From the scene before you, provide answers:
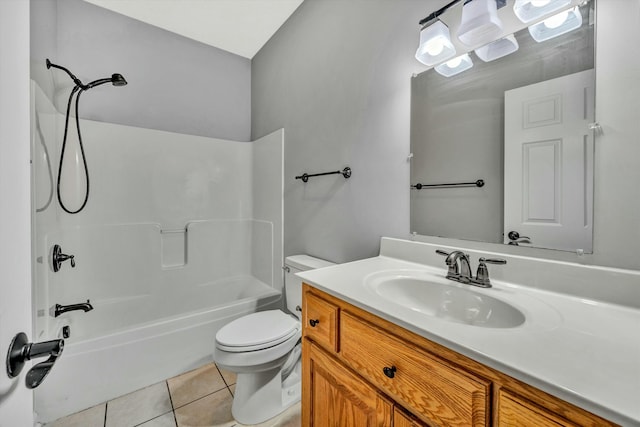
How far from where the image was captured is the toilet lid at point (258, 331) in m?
1.31

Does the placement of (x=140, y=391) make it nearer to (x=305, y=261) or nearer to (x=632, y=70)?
(x=305, y=261)

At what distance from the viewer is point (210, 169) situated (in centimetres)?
245

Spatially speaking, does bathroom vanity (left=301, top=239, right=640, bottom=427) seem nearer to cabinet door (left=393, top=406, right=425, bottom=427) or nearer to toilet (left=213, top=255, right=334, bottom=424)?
cabinet door (left=393, top=406, right=425, bottom=427)

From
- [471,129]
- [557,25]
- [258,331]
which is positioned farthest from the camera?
[258,331]

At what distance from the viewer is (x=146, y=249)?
215 cm

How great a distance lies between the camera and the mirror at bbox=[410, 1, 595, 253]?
2.68ft

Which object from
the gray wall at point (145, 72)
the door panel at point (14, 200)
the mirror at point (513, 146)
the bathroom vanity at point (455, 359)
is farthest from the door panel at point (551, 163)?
the gray wall at point (145, 72)

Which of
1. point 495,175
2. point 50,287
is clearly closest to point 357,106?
point 495,175

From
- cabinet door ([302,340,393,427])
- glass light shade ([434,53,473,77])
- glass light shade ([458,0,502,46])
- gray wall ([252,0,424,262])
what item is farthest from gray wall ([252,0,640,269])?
cabinet door ([302,340,393,427])

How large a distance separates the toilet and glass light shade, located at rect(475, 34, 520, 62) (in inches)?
50.8

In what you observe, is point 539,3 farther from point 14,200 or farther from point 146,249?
point 146,249

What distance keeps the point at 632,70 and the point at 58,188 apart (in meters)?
2.66

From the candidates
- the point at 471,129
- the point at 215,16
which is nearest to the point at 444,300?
the point at 471,129

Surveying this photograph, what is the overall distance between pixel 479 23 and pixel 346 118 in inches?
29.6
